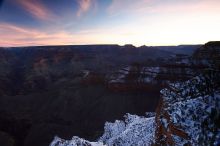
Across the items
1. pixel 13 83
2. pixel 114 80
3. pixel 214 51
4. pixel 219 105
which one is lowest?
pixel 13 83

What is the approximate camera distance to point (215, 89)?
36.3 feet

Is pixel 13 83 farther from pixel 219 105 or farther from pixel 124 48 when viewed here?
pixel 219 105

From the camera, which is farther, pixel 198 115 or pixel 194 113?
pixel 194 113

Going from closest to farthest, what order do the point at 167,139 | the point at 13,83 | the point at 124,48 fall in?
1. the point at 167,139
2. the point at 13,83
3. the point at 124,48

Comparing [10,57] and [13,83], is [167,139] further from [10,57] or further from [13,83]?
[10,57]

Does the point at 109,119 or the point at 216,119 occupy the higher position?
the point at 216,119

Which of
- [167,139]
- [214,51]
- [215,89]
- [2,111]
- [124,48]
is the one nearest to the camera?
[215,89]

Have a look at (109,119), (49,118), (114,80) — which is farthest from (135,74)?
(49,118)

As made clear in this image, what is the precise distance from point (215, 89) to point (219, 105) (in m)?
0.93

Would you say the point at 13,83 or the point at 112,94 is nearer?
the point at 112,94

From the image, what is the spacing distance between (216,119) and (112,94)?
206 ft

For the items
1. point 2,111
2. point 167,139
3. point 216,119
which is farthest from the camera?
point 2,111

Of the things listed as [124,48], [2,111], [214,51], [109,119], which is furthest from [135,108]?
[124,48]

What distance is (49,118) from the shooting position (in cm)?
6556
